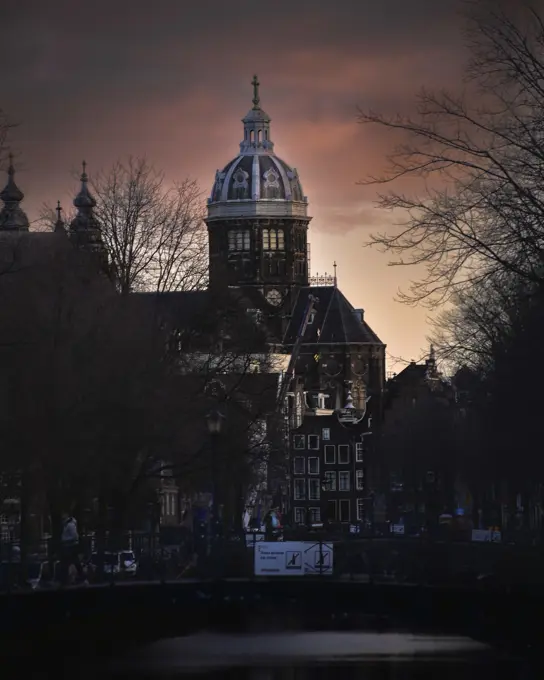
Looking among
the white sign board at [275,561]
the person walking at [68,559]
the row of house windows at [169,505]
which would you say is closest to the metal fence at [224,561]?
the person walking at [68,559]

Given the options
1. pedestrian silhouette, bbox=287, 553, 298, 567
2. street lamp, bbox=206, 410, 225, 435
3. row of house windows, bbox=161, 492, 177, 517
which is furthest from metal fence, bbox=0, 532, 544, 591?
row of house windows, bbox=161, 492, 177, 517

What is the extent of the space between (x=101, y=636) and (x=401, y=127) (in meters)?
20.6

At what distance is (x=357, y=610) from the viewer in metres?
56.7

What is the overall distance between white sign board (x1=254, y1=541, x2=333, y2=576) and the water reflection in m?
7.07

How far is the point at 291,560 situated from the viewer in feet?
191

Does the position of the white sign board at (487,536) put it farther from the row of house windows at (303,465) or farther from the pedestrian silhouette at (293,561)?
the row of house windows at (303,465)

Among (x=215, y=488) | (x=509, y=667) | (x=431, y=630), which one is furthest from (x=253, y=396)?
(x=509, y=667)

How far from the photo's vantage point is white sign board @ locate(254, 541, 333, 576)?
58.0 m

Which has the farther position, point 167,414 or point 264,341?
point 264,341

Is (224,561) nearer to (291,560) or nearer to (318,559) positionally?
(291,560)

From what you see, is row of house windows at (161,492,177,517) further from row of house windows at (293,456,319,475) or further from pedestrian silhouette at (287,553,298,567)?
pedestrian silhouette at (287,553,298,567)

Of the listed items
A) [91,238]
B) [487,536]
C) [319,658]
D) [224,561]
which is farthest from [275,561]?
[91,238]

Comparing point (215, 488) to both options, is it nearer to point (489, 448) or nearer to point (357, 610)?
point (357, 610)

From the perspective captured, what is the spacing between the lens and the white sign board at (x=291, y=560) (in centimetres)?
5797
